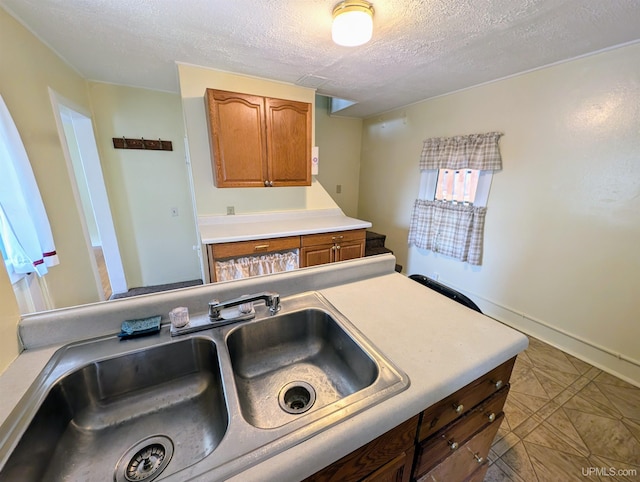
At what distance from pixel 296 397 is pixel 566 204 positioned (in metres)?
2.47

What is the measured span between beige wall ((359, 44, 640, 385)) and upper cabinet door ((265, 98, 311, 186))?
1549 millimetres

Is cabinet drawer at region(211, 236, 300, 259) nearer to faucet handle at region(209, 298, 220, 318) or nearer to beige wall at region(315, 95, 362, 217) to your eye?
faucet handle at region(209, 298, 220, 318)

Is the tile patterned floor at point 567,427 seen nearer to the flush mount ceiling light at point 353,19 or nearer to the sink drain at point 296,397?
the sink drain at point 296,397

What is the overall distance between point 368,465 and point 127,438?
0.66 metres

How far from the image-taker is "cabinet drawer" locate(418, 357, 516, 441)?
71cm

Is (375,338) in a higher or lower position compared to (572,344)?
higher

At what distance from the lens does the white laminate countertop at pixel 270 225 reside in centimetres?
210

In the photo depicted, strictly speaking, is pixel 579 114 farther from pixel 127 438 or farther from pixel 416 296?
pixel 127 438

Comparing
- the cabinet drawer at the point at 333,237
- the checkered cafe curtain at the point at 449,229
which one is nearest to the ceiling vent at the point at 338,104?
the checkered cafe curtain at the point at 449,229

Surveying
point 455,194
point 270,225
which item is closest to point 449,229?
point 455,194

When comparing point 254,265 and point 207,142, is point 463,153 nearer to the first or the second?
point 254,265

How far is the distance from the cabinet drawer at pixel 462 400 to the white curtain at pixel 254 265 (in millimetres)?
1752

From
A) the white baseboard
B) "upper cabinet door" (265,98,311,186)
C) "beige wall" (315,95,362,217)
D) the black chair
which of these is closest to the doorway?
"upper cabinet door" (265,98,311,186)

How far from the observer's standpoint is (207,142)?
2.30 metres
